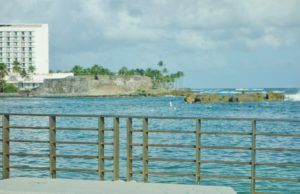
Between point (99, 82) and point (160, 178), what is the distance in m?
174

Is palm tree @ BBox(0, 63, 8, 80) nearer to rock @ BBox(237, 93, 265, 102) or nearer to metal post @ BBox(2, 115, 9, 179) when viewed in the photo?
rock @ BBox(237, 93, 265, 102)

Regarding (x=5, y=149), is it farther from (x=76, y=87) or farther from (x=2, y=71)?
(x=76, y=87)

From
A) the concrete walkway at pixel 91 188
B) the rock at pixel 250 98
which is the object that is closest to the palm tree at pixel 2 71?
the rock at pixel 250 98

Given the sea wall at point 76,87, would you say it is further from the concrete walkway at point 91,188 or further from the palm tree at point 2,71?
the concrete walkway at point 91,188

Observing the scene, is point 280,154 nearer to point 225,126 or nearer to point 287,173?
point 287,173

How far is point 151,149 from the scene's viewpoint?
28625 millimetres

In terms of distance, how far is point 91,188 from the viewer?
707cm

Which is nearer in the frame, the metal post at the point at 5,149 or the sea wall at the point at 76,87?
the metal post at the point at 5,149

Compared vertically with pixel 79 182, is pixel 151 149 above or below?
below

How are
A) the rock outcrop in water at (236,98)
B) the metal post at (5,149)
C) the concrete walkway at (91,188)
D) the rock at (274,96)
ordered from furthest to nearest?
the rock at (274,96)
the rock outcrop in water at (236,98)
the metal post at (5,149)
the concrete walkway at (91,188)

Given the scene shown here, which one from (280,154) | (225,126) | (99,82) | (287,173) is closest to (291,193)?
(287,173)

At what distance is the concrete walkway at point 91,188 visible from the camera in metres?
6.80

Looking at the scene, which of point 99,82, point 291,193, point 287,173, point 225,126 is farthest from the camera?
point 99,82

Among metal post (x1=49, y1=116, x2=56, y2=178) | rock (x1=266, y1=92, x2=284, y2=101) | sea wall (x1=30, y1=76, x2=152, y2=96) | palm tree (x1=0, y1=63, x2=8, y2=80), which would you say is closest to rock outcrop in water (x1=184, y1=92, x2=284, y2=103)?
rock (x1=266, y1=92, x2=284, y2=101)
